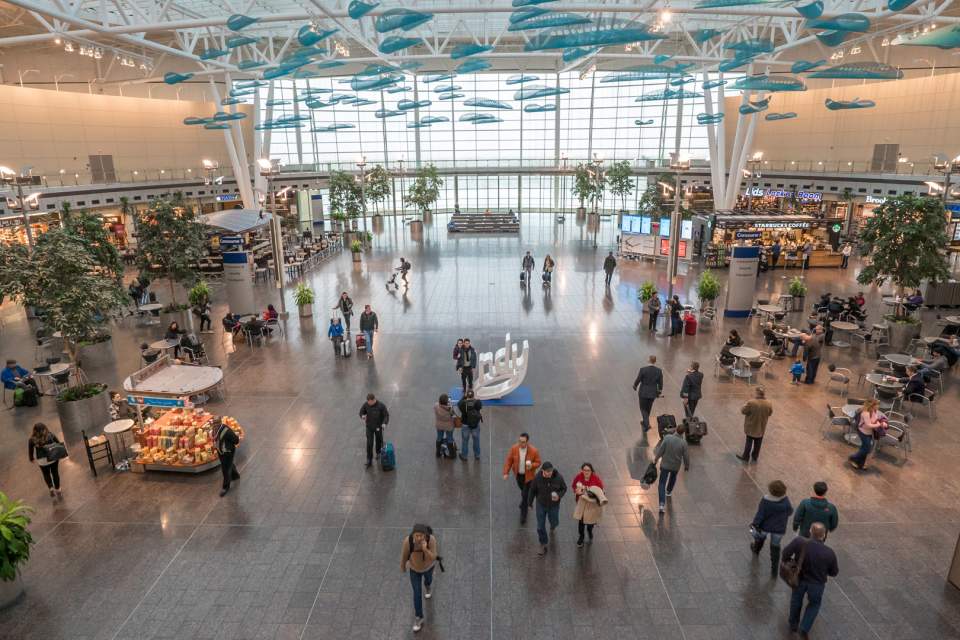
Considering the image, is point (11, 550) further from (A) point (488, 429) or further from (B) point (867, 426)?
(B) point (867, 426)

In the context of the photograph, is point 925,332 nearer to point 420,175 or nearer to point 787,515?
→ point 787,515

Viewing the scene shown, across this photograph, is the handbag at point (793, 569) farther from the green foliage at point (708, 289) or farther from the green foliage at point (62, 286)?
the green foliage at point (708, 289)

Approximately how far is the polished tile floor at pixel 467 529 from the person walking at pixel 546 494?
39 cm

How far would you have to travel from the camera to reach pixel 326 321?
57.8 feet

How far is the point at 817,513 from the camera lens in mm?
6031

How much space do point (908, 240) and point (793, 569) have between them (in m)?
12.3

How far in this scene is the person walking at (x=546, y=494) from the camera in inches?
259

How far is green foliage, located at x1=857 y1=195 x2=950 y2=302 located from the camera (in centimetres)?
1374

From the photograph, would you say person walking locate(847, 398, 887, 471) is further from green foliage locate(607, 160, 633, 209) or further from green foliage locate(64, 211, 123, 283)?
green foliage locate(607, 160, 633, 209)

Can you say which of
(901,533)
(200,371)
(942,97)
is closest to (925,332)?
(901,533)

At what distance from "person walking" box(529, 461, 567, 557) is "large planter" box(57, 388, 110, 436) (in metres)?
8.85

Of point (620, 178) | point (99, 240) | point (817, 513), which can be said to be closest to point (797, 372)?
point (817, 513)

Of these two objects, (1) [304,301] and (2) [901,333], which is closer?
(2) [901,333]

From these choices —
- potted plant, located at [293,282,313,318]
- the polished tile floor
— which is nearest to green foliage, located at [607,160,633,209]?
potted plant, located at [293,282,313,318]
